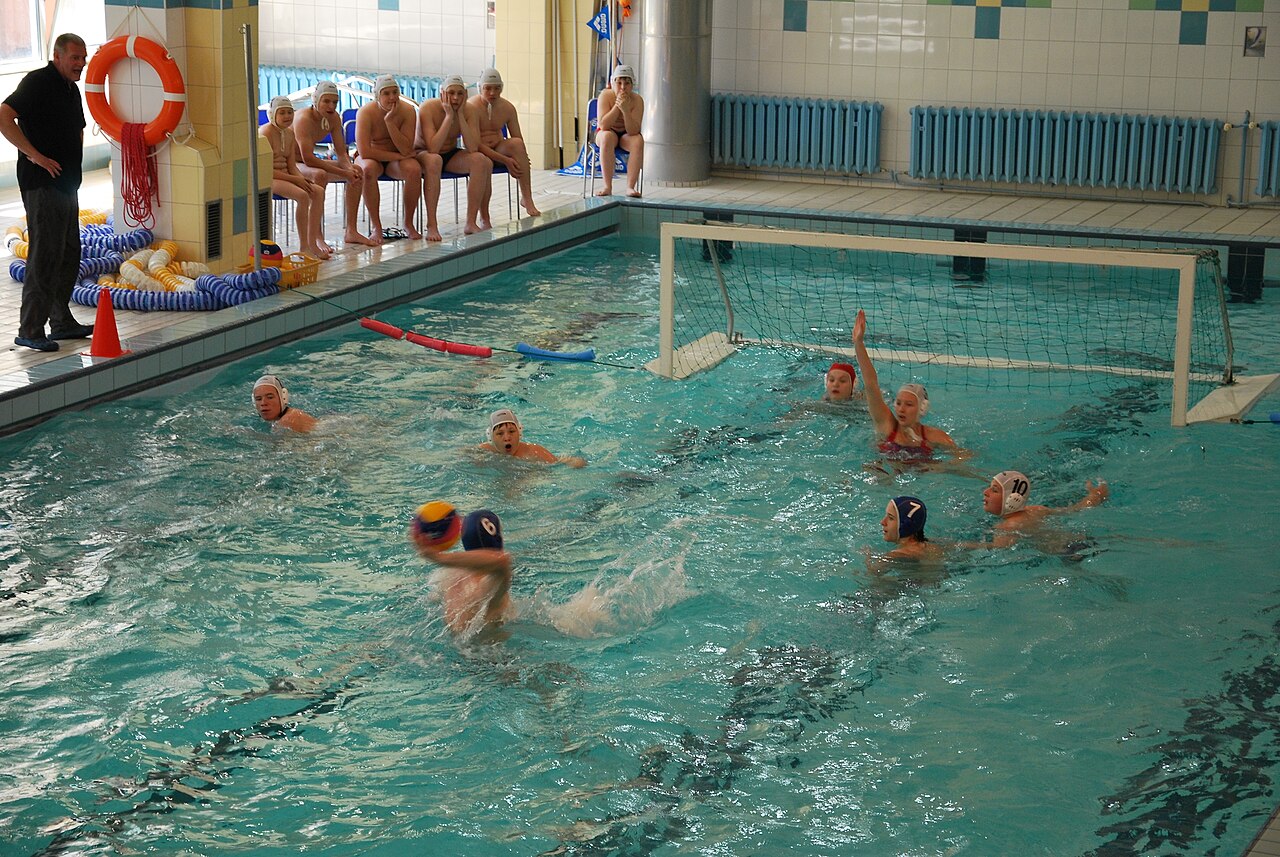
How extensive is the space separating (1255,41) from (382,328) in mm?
7925

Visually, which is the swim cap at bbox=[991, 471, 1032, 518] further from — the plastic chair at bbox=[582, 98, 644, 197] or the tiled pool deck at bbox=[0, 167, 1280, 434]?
the plastic chair at bbox=[582, 98, 644, 197]

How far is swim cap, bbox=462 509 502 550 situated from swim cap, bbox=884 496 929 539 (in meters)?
1.85

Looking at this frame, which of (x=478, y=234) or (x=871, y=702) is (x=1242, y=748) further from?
(x=478, y=234)

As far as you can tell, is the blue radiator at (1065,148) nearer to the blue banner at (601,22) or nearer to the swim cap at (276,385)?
the blue banner at (601,22)

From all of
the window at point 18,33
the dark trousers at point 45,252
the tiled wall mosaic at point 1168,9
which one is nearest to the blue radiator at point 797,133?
the tiled wall mosaic at point 1168,9

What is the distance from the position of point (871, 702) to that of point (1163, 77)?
9.57 m

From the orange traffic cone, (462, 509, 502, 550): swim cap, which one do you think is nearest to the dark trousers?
the orange traffic cone

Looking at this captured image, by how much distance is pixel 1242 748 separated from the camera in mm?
4645

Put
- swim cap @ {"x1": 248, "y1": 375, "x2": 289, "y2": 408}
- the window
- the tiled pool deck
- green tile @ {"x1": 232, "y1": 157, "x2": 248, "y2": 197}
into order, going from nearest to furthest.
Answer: swim cap @ {"x1": 248, "y1": 375, "x2": 289, "y2": 408}
the tiled pool deck
green tile @ {"x1": 232, "y1": 157, "x2": 248, "y2": 197}
the window

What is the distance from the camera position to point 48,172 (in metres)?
7.88

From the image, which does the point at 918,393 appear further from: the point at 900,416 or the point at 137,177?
the point at 137,177

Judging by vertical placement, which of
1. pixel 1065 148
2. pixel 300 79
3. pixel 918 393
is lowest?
pixel 918 393

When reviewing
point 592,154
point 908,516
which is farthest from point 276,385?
point 592,154

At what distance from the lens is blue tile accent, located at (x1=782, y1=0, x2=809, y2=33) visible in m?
13.9
